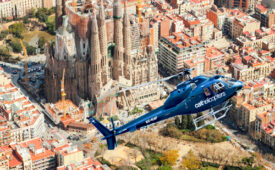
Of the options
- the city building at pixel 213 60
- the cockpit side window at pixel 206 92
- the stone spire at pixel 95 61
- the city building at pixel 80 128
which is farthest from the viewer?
the city building at pixel 213 60

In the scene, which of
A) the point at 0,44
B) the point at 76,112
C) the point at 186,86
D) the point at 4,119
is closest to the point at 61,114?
the point at 76,112

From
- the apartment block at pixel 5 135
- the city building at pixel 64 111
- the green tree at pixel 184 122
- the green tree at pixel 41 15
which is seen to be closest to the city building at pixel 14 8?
the green tree at pixel 41 15

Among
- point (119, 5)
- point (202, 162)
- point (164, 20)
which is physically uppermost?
point (119, 5)

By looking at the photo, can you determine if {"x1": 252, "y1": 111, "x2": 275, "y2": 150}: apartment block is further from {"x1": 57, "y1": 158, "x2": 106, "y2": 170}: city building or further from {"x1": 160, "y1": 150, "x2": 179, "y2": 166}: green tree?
{"x1": 57, "y1": 158, "x2": 106, "y2": 170}: city building

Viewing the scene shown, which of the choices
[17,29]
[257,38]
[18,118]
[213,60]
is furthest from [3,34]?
[257,38]

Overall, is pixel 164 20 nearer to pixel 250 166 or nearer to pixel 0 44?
pixel 0 44

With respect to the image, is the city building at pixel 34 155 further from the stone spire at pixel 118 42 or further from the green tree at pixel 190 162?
the stone spire at pixel 118 42

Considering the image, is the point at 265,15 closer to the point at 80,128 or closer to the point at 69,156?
the point at 80,128
